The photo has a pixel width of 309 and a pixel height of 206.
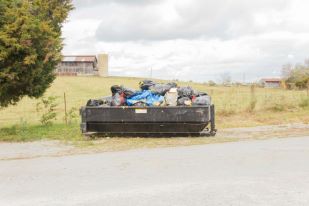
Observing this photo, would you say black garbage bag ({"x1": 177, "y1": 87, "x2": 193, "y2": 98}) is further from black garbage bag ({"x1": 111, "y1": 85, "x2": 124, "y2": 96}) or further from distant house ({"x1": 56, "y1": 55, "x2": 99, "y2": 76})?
distant house ({"x1": 56, "y1": 55, "x2": 99, "y2": 76})

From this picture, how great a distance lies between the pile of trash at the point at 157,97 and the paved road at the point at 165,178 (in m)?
3.43

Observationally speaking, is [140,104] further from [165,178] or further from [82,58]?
[82,58]

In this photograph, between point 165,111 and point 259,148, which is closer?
point 259,148

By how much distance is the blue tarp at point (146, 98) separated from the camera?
1458cm

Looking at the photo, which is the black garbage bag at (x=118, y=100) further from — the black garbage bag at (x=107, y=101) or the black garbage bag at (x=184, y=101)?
the black garbage bag at (x=184, y=101)

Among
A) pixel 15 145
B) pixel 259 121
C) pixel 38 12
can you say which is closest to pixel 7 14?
pixel 38 12

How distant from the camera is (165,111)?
14.2 m

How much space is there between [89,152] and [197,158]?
2.94 m

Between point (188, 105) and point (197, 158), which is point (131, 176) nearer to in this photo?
point (197, 158)

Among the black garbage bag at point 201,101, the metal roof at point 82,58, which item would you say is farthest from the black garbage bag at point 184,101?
the metal roof at point 82,58

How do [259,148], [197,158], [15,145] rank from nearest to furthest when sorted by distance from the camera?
[197,158] < [259,148] < [15,145]

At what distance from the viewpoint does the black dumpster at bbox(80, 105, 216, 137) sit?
46.6 feet

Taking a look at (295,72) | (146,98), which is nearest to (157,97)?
(146,98)

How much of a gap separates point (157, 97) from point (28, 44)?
405 cm
